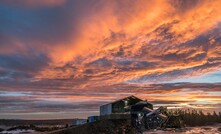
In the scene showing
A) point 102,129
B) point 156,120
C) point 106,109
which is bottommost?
point 102,129

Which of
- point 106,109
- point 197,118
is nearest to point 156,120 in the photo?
point 197,118

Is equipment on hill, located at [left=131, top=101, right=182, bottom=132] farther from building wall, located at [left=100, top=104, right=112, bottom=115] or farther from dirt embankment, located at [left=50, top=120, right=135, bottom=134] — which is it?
building wall, located at [left=100, top=104, right=112, bottom=115]

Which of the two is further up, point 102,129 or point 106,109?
point 106,109

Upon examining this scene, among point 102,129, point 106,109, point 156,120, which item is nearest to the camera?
point 102,129

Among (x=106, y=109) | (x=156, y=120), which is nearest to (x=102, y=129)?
(x=156, y=120)

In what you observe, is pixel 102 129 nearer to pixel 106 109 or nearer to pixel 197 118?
pixel 197 118

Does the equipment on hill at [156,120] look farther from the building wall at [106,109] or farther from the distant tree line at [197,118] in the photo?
the building wall at [106,109]

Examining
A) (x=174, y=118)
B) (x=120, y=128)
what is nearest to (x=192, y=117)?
(x=174, y=118)

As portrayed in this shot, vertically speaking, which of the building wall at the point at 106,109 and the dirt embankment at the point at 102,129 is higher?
the building wall at the point at 106,109

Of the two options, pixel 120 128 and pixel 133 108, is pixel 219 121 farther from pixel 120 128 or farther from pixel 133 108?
pixel 120 128

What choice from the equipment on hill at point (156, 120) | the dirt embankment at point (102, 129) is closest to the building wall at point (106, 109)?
the equipment on hill at point (156, 120)

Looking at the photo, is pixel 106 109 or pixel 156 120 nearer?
pixel 156 120

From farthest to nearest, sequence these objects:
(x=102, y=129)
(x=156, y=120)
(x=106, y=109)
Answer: (x=106, y=109) < (x=156, y=120) < (x=102, y=129)

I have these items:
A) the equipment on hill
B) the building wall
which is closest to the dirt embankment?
the equipment on hill
